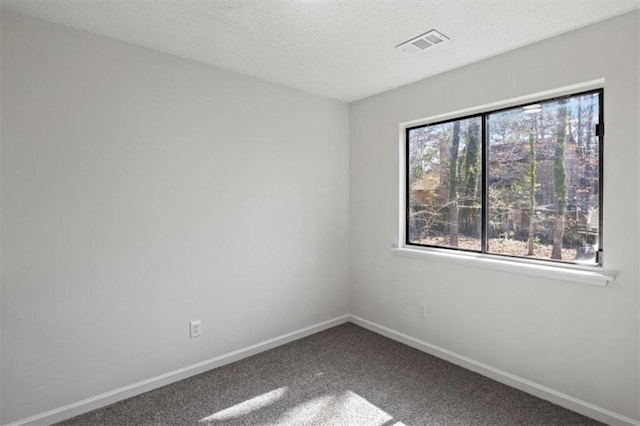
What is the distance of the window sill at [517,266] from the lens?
6.93 feet

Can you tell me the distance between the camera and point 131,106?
7.65ft

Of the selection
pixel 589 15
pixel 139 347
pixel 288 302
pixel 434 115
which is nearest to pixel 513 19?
pixel 589 15

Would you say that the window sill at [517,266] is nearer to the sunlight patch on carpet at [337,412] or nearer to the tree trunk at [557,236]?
the tree trunk at [557,236]

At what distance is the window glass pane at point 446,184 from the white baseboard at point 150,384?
153 cm

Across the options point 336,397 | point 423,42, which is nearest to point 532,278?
point 336,397

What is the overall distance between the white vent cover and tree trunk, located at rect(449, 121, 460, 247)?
0.82 m

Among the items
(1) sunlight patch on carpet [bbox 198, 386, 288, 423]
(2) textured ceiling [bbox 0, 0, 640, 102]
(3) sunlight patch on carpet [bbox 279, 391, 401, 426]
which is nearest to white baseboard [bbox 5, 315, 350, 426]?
(1) sunlight patch on carpet [bbox 198, 386, 288, 423]

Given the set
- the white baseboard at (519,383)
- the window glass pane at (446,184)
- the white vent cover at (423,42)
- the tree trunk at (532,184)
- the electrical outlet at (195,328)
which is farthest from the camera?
the window glass pane at (446,184)

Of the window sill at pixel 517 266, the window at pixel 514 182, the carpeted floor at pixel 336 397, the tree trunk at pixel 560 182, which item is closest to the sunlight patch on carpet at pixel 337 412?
the carpeted floor at pixel 336 397

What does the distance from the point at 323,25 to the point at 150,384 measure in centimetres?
266

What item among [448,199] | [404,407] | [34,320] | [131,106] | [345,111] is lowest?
[404,407]

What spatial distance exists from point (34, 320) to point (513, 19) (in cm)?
333

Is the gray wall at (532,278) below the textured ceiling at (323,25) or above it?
below

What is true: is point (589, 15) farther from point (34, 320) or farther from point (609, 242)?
point (34, 320)
